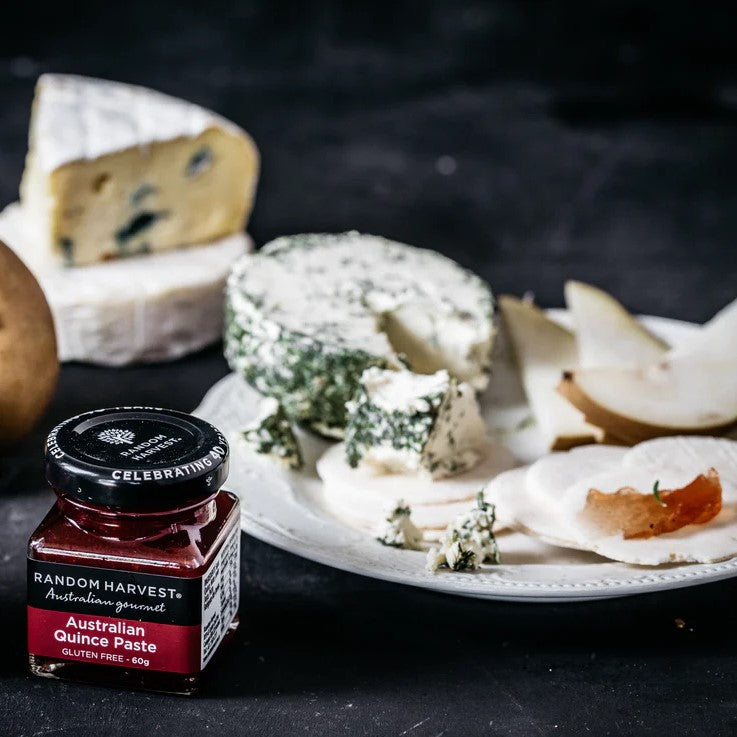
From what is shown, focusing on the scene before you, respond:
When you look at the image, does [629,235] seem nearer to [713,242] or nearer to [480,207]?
[713,242]

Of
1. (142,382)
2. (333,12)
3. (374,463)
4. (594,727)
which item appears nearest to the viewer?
(594,727)

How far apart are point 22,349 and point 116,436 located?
0.58 meters

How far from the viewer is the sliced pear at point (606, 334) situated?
2.33 meters

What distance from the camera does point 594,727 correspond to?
1479 mm

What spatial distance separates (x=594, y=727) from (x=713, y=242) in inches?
79.3

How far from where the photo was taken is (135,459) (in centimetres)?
140

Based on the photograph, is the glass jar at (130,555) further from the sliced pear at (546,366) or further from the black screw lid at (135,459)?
the sliced pear at (546,366)

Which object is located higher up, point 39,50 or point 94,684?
point 39,50

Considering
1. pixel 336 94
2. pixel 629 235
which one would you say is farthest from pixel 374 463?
pixel 336 94

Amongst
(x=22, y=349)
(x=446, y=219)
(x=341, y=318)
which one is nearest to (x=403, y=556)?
(x=341, y=318)

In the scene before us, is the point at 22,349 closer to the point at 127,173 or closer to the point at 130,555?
the point at 130,555

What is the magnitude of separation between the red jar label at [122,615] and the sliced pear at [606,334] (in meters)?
1.09

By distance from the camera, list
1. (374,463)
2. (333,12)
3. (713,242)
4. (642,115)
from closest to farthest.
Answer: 1. (374,463)
2. (713,242)
3. (642,115)
4. (333,12)

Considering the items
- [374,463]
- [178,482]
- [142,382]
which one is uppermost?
[178,482]
